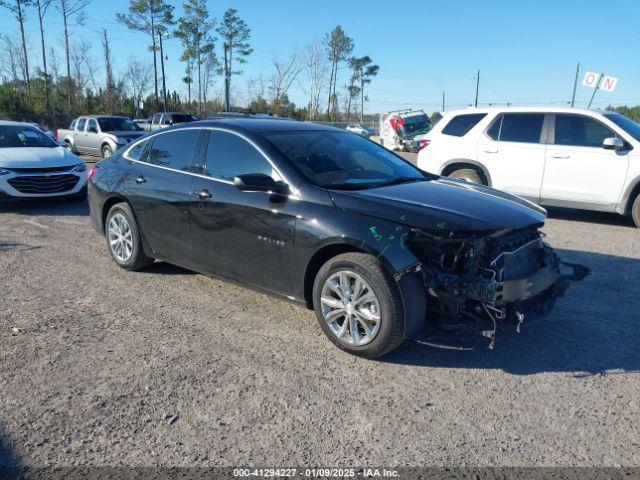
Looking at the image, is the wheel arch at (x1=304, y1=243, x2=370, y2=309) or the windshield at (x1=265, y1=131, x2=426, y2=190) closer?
the wheel arch at (x1=304, y1=243, x2=370, y2=309)

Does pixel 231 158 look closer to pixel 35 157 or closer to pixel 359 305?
pixel 359 305

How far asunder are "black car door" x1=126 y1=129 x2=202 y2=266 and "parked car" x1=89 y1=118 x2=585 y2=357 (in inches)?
0.6

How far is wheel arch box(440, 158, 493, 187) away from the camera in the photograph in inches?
368

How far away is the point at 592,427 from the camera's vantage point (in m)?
3.13

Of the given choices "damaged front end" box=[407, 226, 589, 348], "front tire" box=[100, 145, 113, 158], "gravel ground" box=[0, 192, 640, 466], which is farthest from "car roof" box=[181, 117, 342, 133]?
"front tire" box=[100, 145, 113, 158]

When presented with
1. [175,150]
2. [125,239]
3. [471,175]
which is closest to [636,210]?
[471,175]

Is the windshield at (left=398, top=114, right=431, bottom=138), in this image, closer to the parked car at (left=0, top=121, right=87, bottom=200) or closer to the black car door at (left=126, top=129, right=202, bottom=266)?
the parked car at (left=0, top=121, right=87, bottom=200)

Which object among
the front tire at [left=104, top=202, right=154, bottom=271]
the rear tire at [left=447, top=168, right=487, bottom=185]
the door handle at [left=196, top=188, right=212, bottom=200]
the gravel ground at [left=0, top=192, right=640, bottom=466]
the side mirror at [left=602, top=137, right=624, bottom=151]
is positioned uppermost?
the side mirror at [left=602, top=137, right=624, bottom=151]

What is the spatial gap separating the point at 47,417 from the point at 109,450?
0.55 meters

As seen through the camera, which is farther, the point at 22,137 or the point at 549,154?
the point at 22,137

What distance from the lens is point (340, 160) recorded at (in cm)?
481

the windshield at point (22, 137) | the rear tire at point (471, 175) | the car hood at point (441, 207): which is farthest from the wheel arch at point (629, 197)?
the windshield at point (22, 137)

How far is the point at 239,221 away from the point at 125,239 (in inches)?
77.0

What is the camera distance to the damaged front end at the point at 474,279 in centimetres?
364
